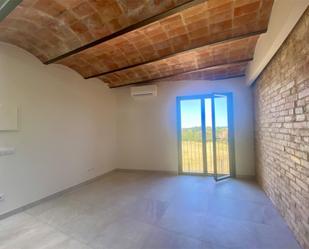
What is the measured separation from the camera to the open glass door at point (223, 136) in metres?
4.94

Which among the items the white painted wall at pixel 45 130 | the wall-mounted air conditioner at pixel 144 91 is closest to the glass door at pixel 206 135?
the wall-mounted air conditioner at pixel 144 91

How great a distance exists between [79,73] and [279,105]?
3972mm

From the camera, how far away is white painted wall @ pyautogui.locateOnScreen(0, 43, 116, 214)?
3.06 meters

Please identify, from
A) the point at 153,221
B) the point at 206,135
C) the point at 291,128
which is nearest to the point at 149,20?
the point at 291,128

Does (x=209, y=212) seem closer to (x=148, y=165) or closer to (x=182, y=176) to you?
(x=182, y=176)

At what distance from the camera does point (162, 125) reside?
219 inches

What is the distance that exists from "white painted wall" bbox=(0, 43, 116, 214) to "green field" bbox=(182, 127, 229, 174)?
2348mm

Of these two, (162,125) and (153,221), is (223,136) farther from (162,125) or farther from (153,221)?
(153,221)

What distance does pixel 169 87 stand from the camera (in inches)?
215

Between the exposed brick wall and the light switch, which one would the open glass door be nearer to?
the exposed brick wall

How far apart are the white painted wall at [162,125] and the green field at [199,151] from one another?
0.26 meters

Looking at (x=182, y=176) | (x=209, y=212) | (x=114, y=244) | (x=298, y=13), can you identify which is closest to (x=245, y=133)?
(x=182, y=176)

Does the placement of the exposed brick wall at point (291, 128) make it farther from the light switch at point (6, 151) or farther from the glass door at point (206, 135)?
the light switch at point (6, 151)

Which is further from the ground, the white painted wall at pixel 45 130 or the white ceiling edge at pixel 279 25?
the white ceiling edge at pixel 279 25
